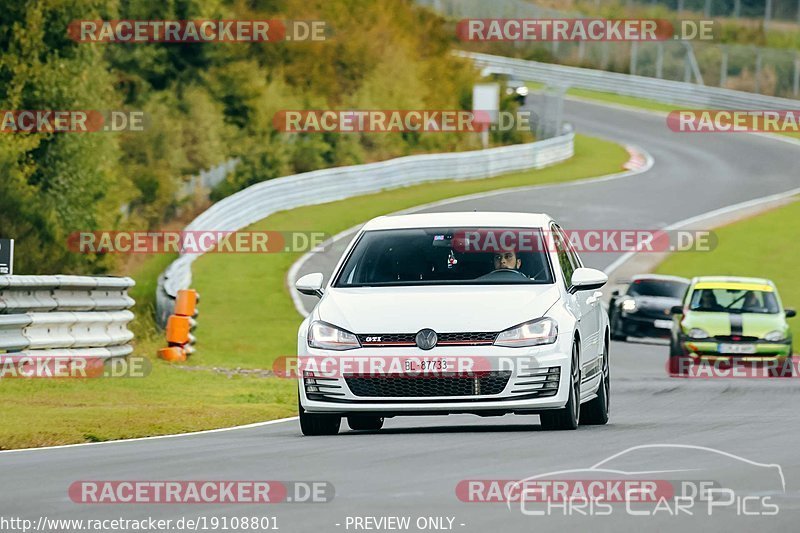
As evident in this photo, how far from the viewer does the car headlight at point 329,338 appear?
1215 centimetres

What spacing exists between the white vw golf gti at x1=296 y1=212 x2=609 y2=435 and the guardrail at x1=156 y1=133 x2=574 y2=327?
1538cm

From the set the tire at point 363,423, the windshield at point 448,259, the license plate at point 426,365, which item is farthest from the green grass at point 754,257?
the license plate at point 426,365

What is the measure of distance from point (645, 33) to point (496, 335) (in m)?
75.9

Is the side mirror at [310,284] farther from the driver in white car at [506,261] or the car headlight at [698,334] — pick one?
the car headlight at [698,334]

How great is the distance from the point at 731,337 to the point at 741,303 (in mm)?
1201

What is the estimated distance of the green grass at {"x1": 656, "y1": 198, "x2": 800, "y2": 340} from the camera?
3741cm

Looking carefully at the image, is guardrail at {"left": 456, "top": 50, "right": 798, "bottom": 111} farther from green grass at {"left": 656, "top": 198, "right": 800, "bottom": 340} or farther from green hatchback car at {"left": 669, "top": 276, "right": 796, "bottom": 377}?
green hatchback car at {"left": 669, "top": 276, "right": 796, "bottom": 377}

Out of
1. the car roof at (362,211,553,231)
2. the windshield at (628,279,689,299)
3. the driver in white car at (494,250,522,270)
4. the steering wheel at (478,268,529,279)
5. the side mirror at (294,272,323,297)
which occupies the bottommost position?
the windshield at (628,279,689,299)

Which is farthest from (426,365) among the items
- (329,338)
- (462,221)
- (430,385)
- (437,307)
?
(462,221)

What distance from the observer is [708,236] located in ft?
142

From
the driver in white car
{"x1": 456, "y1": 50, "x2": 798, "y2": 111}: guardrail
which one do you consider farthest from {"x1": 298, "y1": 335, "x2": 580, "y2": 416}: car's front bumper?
{"x1": 456, "y1": 50, "x2": 798, "y2": 111}: guardrail

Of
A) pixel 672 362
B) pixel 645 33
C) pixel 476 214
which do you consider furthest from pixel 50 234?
pixel 645 33

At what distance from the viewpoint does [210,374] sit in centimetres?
2030

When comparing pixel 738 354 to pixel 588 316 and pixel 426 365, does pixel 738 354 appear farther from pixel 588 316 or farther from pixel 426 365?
pixel 426 365
